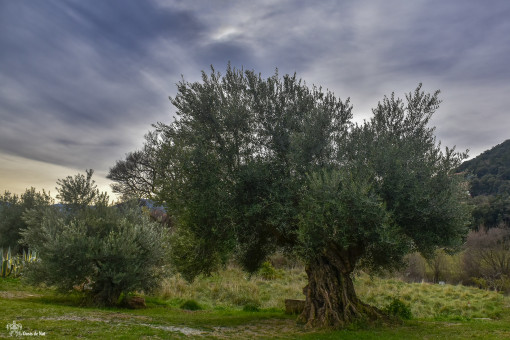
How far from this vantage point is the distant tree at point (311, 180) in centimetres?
1216

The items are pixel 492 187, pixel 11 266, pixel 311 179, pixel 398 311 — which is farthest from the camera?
pixel 492 187

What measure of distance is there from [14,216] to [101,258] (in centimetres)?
1861

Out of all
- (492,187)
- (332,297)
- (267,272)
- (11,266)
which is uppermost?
(492,187)

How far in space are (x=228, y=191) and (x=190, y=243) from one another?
361 cm

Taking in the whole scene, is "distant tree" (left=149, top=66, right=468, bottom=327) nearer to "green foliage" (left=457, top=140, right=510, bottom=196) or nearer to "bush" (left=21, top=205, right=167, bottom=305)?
"bush" (left=21, top=205, right=167, bottom=305)

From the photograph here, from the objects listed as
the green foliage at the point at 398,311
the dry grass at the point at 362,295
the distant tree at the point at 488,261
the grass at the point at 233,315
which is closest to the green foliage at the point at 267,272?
the dry grass at the point at 362,295

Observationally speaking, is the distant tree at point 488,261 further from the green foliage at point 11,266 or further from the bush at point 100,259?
the green foliage at point 11,266

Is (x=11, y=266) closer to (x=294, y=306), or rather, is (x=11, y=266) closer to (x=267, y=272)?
(x=267, y=272)

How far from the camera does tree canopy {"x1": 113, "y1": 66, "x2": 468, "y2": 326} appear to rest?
12172 mm

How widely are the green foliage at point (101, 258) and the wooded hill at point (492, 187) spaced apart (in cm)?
3836

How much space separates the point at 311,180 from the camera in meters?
12.1

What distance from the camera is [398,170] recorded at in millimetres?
12609

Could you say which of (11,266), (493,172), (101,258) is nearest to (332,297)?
(101,258)

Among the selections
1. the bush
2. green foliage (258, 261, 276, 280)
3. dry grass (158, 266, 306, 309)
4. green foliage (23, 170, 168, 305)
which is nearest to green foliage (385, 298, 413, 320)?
dry grass (158, 266, 306, 309)
